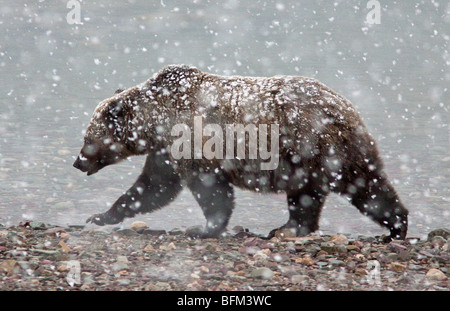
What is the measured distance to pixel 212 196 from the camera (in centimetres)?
763

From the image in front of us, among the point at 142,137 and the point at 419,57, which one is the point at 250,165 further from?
the point at 419,57

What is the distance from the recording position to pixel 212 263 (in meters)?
6.31

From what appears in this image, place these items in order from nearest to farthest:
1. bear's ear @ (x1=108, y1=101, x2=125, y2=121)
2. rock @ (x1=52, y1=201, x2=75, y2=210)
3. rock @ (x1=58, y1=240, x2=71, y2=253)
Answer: rock @ (x1=58, y1=240, x2=71, y2=253)
bear's ear @ (x1=108, y1=101, x2=125, y2=121)
rock @ (x1=52, y1=201, x2=75, y2=210)

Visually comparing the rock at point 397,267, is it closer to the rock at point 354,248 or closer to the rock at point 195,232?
the rock at point 354,248

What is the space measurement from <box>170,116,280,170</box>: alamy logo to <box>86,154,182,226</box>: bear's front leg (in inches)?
15.6

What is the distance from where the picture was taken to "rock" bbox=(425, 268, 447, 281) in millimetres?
5898

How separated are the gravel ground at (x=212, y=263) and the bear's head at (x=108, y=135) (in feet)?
3.08

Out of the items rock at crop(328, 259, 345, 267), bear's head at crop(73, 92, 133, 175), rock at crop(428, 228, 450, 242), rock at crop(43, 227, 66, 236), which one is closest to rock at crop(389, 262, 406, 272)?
rock at crop(328, 259, 345, 267)

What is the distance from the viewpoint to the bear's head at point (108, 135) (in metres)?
7.86

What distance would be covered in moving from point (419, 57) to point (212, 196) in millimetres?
18685

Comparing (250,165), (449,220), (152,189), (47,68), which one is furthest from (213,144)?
(47,68)

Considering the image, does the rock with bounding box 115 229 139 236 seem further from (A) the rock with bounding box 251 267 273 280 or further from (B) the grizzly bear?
(A) the rock with bounding box 251 267 273 280

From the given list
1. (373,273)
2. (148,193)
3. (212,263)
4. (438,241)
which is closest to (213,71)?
(148,193)

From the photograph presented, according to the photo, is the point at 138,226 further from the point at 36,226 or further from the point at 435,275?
the point at 435,275
